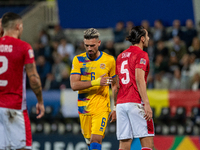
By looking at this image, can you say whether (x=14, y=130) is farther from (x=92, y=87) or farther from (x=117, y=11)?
(x=117, y=11)

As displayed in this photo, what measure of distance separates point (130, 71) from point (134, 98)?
1.41 feet

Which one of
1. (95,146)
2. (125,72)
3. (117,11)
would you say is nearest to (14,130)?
(95,146)

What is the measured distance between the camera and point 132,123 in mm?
5926

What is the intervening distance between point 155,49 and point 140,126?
8890 millimetres

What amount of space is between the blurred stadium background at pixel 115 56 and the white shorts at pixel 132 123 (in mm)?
4006

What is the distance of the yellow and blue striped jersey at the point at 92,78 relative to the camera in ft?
21.4

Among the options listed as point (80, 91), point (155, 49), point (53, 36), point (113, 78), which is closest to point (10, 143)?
point (80, 91)

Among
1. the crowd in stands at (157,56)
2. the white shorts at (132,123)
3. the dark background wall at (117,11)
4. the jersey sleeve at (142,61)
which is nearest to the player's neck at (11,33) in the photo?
the jersey sleeve at (142,61)

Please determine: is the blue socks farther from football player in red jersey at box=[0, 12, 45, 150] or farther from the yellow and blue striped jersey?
football player in red jersey at box=[0, 12, 45, 150]

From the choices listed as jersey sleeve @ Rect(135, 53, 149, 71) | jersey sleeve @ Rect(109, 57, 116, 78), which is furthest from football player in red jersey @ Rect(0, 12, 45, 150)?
jersey sleeve @ Rect(109, 57, 116, 78)

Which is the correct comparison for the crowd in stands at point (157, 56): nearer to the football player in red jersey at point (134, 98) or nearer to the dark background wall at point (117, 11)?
the dark background wall at point (117, 11)

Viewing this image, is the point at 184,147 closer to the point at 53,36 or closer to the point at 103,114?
the point at 103,114

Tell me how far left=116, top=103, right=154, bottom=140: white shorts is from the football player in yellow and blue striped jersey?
0.52 meters

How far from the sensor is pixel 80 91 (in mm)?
6645
